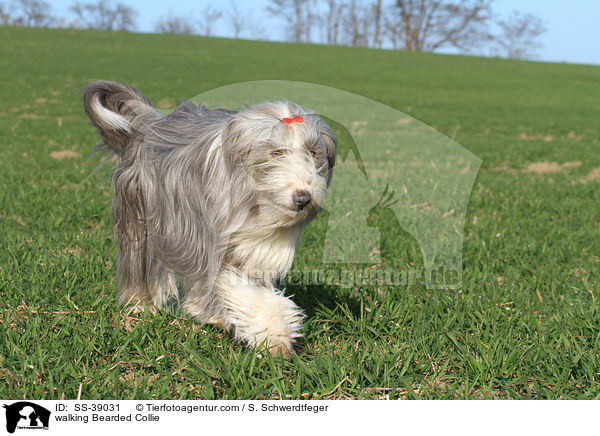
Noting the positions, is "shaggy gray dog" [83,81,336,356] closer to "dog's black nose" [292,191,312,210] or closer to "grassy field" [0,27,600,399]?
"dog's black nose" [292,191,312,210]

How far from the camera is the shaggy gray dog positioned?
2.68 meters

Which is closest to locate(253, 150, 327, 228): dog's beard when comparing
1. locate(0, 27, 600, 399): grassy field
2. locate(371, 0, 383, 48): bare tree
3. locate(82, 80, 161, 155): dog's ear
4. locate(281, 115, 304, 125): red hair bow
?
locate(281, 115, 304, 125): red hair bow

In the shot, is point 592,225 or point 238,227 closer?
point 238,227

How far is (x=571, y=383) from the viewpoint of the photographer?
2.80 m

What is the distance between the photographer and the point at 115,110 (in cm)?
360

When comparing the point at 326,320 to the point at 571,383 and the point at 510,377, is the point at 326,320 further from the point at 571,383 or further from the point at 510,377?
the point at 571,383

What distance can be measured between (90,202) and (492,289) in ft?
13.8

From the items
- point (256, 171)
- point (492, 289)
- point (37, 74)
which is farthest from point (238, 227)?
point (37, 74)

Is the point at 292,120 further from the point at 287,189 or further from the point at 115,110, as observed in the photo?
the point at 115,110
